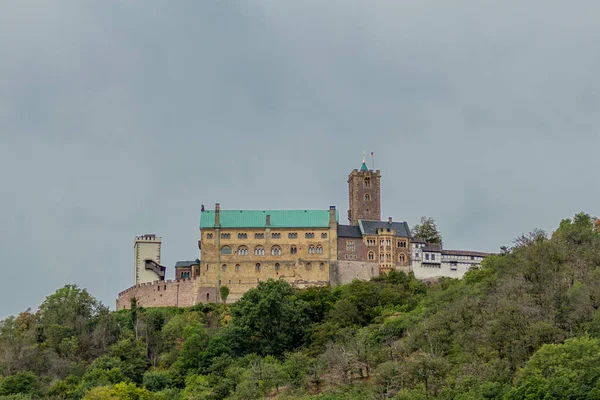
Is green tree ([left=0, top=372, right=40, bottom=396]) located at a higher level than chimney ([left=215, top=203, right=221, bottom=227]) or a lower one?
lower

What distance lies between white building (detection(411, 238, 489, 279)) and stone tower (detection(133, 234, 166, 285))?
2500 cm


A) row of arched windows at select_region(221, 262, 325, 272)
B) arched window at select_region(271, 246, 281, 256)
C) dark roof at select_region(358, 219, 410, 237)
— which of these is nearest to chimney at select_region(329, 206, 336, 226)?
dark roof at select_region(358, 219, 410, 237)

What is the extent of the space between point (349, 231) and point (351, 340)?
3142cm

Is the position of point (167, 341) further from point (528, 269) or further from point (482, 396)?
point (482, 396)

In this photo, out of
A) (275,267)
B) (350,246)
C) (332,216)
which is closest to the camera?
(275,267)

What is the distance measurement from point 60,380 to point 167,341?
38.8 ft

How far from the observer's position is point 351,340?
83.8 metres

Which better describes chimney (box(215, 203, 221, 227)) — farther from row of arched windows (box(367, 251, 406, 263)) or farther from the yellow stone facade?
row of arched windows (box(367, 251, 406, 263))

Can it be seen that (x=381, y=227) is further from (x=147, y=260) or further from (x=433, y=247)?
(x=147, y=260)

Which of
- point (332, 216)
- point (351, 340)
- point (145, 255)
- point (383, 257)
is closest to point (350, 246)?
point (383, 257)

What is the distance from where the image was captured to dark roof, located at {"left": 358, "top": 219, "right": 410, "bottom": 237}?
113688 mm

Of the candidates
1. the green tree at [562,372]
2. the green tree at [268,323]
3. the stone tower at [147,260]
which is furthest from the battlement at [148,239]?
the green tree at [562,372]

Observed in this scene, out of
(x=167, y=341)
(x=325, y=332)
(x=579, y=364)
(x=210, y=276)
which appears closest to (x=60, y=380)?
(x=167, y=341)

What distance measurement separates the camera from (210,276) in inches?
4375
